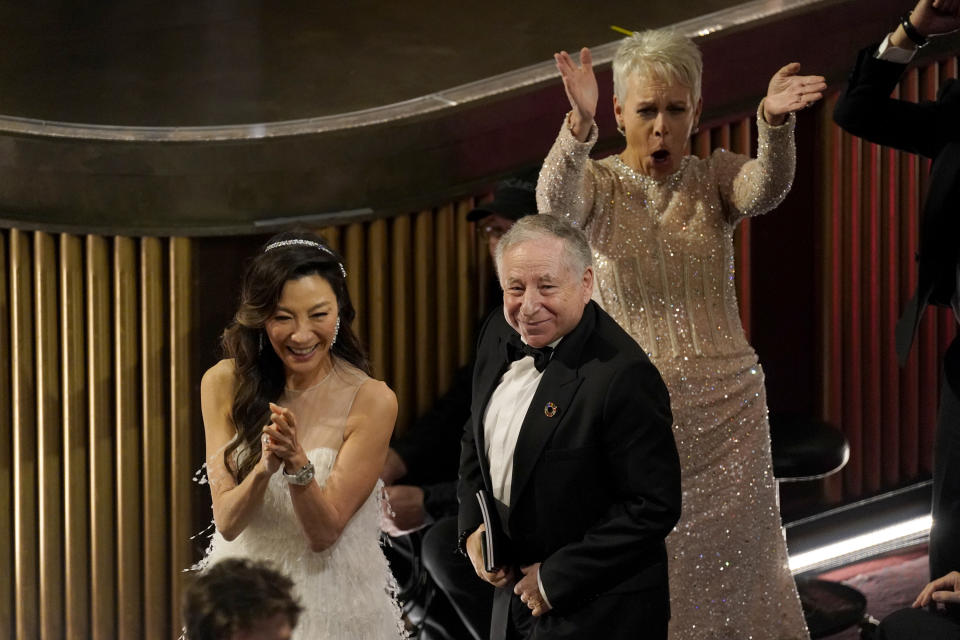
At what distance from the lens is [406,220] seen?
3.96 metres

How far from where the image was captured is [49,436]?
12.1ft

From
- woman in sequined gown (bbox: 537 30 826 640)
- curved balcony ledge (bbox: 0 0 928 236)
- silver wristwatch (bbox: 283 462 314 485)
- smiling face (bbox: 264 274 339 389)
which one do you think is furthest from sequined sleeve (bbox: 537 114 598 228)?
curved balcony ledge (bbox: 0 0 928 236)

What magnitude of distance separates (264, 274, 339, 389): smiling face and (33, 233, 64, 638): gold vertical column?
1.14m

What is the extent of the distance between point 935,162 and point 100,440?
2.32 meters

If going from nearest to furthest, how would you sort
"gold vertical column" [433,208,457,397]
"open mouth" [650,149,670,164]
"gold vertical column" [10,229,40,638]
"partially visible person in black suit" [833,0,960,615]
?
1. "partially visible person in black suit" [833,0,960,615]
2. "open mouth" [650,149,670,164]
3. "gold vertical column" [10,229,40,638]
4. "gold vertical column" [433,208,457,397]

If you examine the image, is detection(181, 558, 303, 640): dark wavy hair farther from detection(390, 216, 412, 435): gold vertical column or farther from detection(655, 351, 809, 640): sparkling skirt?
detection(390, 216, 412, 435): gold vertical column

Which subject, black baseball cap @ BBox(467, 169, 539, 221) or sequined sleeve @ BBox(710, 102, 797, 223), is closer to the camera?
sequined sleeve @ BBox(710, 102, 797, 223)

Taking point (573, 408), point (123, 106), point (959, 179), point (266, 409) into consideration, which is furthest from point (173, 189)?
point (959, 179)

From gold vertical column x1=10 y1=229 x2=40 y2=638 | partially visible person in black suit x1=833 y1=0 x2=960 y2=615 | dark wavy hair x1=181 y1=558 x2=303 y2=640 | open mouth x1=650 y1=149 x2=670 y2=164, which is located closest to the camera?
dark wavy hair x1=181 y1=558 x2=303 y2=640

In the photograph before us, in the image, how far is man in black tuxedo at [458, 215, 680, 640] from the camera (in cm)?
242

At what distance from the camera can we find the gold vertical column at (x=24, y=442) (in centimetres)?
365

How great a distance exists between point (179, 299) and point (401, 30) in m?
1.92

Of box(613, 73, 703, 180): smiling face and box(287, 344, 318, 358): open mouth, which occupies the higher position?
box(613, 73, 703, 180): smiling face

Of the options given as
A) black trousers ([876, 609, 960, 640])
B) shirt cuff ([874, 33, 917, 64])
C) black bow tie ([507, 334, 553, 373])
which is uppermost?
shirt cuff ([874, 33, 917, 64])
